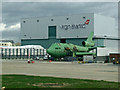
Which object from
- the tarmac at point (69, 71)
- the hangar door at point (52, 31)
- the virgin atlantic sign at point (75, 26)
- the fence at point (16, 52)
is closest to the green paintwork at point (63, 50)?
the tarmac at point (69, 71)

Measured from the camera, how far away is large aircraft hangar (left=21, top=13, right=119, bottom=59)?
367 feet

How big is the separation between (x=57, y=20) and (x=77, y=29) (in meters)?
12.1

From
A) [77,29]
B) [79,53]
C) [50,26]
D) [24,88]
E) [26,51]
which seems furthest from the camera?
[50,26]

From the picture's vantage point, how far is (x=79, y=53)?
7819 centimetres

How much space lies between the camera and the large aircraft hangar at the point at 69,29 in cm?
11194

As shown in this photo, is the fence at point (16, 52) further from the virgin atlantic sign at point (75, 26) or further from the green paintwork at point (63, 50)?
the green paintwork at point (63, 50)

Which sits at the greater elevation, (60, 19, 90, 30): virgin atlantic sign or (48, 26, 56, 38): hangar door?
(60, 19, 90, 30): virgin atlantic sign

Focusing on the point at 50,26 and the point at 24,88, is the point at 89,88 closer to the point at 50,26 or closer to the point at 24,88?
the point at 24,88

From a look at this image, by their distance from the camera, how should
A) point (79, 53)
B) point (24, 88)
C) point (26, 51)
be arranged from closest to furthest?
point (24, 88), point (79, 53), point (26, 51)

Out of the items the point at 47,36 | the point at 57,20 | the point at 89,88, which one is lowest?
the point at 89,88

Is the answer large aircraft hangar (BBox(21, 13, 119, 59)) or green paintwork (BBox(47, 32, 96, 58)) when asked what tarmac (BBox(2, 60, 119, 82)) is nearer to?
green paintwork (BBox(47, 32, 96, 58))

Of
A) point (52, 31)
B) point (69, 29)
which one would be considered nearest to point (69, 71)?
point (69, 29)

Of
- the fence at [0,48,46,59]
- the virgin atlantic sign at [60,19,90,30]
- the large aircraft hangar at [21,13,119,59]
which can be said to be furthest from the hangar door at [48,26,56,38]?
the fence at [0,48,46,59]

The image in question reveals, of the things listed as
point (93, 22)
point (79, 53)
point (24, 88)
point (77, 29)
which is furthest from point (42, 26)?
point (24, 88)
